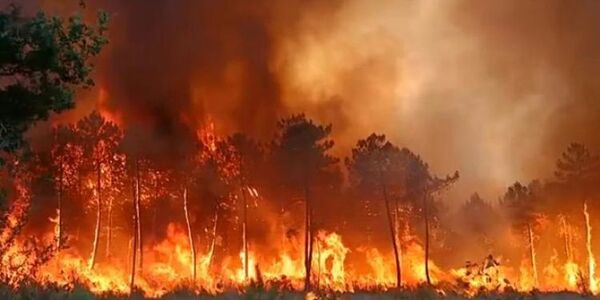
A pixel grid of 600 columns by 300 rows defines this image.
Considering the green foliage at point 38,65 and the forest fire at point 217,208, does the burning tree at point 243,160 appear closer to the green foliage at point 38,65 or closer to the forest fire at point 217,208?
the forest fire at point 217,208

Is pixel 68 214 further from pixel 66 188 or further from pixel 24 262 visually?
pixel 24 262

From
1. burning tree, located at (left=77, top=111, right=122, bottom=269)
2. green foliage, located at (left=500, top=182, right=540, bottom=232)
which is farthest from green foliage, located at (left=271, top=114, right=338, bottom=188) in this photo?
green foliage, located at (left=500, top=182, right=540, bottom=232)

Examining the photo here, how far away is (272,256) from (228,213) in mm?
7189

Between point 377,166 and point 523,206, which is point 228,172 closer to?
point 377,166

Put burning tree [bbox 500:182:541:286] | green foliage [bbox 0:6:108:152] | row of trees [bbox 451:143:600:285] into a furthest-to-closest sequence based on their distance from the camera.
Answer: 1. burning tree [bbox 500:182:541:286]
2. row of trees [bbox 451:143:600:285]
3. green foliage [bbox 0:6:108:152]

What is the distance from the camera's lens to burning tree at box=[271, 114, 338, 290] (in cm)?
4800

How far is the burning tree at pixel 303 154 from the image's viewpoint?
1890 inches

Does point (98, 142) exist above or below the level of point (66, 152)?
above

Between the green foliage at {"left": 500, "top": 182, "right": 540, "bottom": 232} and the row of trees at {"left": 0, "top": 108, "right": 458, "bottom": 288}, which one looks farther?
the green foliage at {"left": 500, "top": 182, "right": 540, "bottom": 232}

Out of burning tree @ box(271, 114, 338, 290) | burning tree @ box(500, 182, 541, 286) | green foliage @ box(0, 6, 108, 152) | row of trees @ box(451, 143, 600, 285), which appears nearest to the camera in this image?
green foliage @ box(0, 6, 108, 152)

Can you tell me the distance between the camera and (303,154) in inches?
1903

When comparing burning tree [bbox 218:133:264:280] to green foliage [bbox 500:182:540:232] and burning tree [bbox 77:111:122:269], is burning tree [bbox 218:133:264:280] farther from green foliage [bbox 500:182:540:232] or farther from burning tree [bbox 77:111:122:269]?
green foliage [bbox 500:182:540:232]

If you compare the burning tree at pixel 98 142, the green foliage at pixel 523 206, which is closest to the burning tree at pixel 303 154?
the burning tree at pixel 98 142

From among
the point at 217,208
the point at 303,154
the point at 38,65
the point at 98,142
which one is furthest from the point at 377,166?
the point at 38,65
